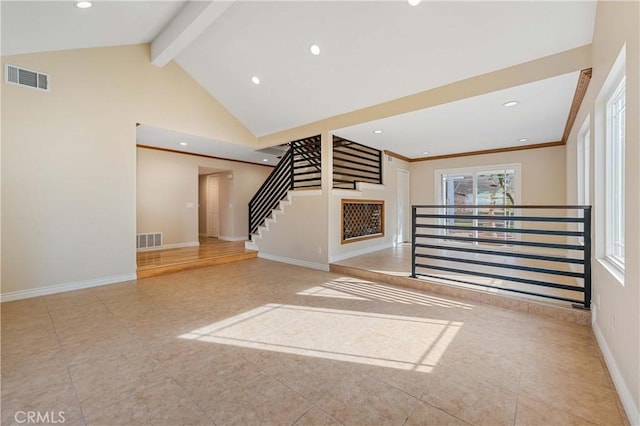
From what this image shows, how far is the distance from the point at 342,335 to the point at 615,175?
108 inches

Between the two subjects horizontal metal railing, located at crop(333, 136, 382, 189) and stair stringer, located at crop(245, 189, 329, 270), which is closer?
stair stringer, located at crop(245, 189, 329, 270)

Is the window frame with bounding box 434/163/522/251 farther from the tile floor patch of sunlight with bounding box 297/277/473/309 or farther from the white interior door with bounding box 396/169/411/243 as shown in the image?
the tile floor patch of sunlight with bounding box 297/277/473/309

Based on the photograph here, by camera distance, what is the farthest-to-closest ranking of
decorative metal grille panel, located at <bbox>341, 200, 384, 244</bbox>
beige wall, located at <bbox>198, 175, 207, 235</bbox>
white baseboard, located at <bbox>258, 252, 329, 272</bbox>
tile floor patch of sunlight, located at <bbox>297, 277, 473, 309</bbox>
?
beige wall, located at <bbox>198, 175, 207, 235</bbox> → decorative metal grille panel, located at <bbox>341, 200, 384, 244</bbox> → white baseboard, located at <bbox>258, 252, 329, 272</bbox> → tile floor patch of sunlight, located at <bbox>297, 277, 473, 309</bbox>

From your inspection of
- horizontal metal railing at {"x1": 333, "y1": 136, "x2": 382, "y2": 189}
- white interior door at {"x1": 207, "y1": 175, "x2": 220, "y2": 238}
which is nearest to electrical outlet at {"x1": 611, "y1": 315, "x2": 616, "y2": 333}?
horizontal metal railing at {"x1": 333, "y1": 136, "x2": 382, "y2": 189}

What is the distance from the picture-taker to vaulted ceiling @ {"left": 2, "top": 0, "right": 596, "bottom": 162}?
9.21 ft

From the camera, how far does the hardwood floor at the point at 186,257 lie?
15.9 ft

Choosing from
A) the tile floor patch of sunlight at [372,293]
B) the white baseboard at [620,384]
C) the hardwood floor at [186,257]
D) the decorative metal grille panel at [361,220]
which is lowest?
the tile floor patch of sunlight at [372,293]

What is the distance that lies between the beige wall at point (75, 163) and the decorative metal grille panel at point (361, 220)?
12.2ft

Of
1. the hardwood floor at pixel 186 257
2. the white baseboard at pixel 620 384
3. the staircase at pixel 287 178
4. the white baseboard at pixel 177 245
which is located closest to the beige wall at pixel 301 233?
the staircase at pixel 287 178

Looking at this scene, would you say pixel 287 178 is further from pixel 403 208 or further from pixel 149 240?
pixel 149 240

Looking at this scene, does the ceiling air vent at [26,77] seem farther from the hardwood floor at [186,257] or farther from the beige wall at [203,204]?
the beige wall at [203,204]

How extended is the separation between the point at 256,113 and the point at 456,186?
540cm

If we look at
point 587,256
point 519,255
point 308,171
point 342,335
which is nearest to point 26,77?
point 308,171

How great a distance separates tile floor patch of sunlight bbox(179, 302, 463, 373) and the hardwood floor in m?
2.64
